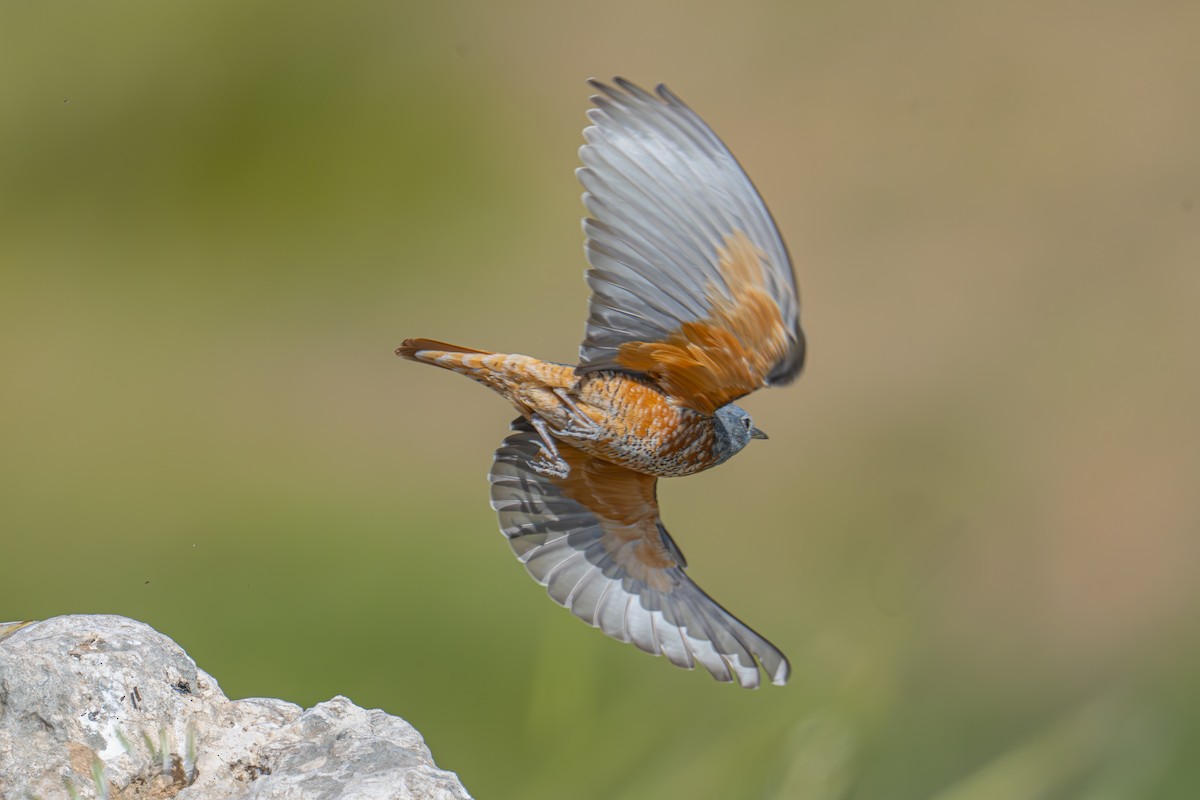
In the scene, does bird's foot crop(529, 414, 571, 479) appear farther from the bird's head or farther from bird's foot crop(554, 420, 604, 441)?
the bird's head

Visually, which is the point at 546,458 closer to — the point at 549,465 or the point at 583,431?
the point at 549,465

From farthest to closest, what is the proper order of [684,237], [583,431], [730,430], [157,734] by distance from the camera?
[730,430] < [583,431] < [684,237] < [157,734]

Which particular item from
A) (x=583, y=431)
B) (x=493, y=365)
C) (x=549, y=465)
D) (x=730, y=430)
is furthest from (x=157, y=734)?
(x=730, y=430)

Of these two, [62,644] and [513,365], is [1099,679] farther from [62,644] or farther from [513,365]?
[62,644]

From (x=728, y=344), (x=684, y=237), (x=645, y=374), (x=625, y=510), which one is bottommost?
(x=625, y=510)

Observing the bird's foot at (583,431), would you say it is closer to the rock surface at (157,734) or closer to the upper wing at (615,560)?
the upper wing at (615,560)

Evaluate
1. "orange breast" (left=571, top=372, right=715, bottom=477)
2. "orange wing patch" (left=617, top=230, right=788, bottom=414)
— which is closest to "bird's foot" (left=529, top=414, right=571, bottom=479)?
"orange breast" (left=571, top=372, right=715, bottom=477)

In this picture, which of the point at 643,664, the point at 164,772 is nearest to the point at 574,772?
the point at 164,772
